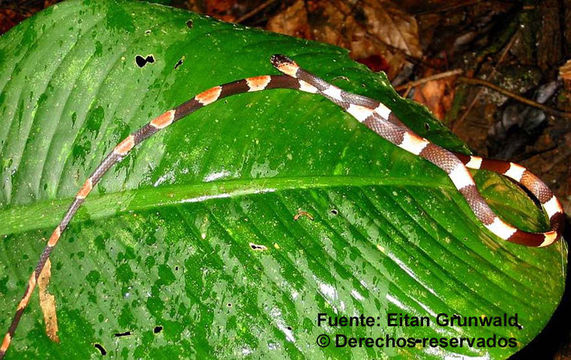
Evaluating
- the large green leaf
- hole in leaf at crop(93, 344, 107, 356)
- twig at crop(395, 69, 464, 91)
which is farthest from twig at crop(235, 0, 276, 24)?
hole in leaf at crop(93, 344, 107, 356)

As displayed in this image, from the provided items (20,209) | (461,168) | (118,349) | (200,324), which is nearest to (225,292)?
(200,324)

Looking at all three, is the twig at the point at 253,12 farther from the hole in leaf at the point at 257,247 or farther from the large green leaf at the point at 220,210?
the hole in leaf at the point at 257,247

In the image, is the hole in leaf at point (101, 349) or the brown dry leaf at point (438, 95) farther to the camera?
the brown dry leaf at point (438, 95)

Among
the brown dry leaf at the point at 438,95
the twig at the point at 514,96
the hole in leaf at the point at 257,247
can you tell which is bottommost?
the hole in leaf at the point at 257,247

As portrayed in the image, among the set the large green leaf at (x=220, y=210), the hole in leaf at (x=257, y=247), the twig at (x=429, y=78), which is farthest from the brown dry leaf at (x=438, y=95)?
the hole in leaf at (x=257, y=247)

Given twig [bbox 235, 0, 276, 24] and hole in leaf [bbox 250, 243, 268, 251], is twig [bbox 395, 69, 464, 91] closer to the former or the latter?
twig [bbox 235, 0, 276, 24]

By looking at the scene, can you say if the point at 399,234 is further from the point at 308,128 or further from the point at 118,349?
the point at 118,349

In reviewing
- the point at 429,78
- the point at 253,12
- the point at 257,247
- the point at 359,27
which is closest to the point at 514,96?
the point at 429,78
